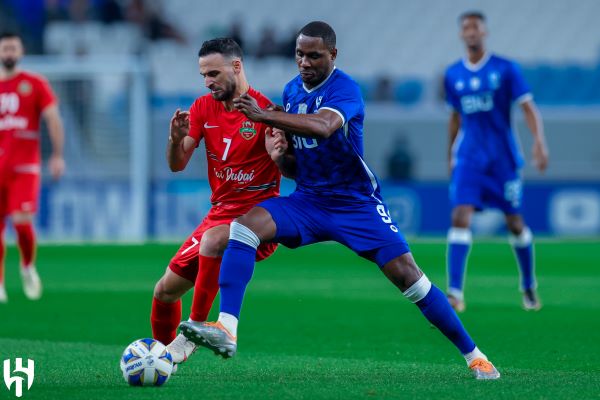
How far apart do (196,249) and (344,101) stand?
1.11 metres

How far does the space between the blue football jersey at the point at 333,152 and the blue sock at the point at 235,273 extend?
58 centimetres

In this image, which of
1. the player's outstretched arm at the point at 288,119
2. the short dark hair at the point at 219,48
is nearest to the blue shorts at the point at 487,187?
the short dark hair at the point at 219,48

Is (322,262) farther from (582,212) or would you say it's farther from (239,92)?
(239,92)

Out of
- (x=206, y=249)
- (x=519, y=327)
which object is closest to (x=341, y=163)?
(x=206, y=249)

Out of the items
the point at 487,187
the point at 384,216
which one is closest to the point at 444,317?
the point at 384,216

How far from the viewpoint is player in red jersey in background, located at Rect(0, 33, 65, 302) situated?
10.1m

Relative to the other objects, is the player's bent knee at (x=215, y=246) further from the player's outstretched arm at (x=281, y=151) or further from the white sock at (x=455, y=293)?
the white sock at (x=455, y=293)

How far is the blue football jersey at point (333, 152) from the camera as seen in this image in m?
5.55

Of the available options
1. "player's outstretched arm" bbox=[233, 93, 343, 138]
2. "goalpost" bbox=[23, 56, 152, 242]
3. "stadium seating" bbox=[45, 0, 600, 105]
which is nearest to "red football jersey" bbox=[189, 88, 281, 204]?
"player's outstretched arm" bbox=[233, 93, 343, 138]

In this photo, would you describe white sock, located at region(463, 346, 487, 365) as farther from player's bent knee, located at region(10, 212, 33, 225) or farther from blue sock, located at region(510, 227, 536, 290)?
player's bent knee, located at region(10, 212, 33, 225)

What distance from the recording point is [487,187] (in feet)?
29.9

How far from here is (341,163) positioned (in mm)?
5605

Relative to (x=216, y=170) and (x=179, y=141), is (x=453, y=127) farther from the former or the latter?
(x=179, y=141)

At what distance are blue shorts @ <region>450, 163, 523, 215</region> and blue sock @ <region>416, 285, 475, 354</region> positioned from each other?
3.65 meters
